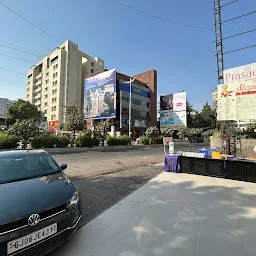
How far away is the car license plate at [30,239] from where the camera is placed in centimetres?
189

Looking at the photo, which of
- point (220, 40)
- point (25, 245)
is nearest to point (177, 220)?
point (25, 245)

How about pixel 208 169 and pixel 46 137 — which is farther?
pixel 46 137

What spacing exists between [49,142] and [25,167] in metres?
14.4

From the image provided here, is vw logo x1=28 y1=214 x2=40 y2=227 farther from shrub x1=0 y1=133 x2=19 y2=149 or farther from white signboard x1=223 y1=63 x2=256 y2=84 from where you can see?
shrub x1=0 y1=133 x2=19 y2=149

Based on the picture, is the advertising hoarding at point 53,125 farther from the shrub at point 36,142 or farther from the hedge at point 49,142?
the shrub at point 36,142

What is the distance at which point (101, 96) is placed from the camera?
4375 centimetres

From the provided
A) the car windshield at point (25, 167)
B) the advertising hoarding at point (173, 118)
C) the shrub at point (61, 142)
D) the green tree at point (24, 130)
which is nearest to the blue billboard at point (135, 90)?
the advertising hoarding at point (173, 118)

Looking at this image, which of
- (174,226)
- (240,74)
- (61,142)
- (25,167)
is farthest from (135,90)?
(174,226)

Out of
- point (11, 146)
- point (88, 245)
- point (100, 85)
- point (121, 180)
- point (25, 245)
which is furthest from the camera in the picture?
point (100, 85)

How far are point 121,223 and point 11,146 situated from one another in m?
15.0

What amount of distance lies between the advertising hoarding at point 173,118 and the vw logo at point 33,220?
45736 millimetres

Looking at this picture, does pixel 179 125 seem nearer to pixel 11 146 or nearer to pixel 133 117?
pixel 133 117

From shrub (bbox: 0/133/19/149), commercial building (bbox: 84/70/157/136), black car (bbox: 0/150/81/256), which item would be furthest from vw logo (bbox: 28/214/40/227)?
→ commercial building (bbox: 84/70/157/136)

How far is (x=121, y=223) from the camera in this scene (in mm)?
3334
